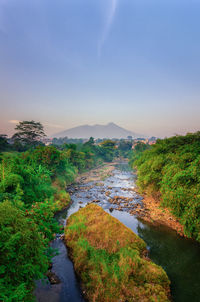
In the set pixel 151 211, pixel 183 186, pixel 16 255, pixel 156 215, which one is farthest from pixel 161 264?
pixel 16 255

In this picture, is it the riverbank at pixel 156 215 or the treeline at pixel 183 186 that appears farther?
the riverbank at pixel 156 215

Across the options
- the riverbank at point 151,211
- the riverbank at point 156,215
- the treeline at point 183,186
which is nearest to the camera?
the treeline at point 183,186

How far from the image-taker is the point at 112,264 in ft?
32.6

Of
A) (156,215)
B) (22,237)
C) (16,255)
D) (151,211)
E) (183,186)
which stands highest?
(22,237)

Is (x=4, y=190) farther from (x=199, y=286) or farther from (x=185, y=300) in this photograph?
(x=199, y=286)

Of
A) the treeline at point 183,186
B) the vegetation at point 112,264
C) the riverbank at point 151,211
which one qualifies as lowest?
the riverbank at point 151,211

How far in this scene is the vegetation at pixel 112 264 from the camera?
8.48 metres

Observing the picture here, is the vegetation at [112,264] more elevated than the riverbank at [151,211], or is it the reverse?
the vegetation at [112,264]

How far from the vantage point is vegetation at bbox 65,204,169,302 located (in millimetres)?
8484

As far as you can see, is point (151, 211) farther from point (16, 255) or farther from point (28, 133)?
point (28, 133)

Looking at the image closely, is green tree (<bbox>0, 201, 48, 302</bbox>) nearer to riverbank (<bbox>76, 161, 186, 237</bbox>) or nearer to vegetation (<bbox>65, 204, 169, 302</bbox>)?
vegetation (<bbox>65, 204, 169, 302</bbox>)

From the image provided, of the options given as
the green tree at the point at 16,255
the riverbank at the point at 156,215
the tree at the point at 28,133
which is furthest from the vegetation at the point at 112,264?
the tree at the point at 28,133

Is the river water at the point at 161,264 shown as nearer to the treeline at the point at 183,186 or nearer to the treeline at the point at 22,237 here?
the treeline at the point at 183,186

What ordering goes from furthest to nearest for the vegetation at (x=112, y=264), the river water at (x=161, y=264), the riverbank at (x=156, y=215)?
the riverbank at (x=156, y=215) → the river water at (x=161, y=264) → the vegetation at (x=112, y=264)
